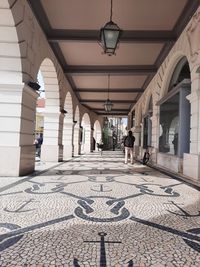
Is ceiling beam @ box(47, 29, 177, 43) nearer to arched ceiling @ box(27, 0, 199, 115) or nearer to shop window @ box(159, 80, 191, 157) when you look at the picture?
arched ceiling @ box(27, 0, 199, 115)

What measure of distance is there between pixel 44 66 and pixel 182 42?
17.7ft

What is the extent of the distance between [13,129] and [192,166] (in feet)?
15.6

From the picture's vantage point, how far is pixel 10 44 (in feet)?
21.8

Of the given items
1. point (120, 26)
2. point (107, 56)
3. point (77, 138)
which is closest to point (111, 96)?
point (77, 138)

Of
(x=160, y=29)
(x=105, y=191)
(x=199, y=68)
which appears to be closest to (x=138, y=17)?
(x=160, y=29)

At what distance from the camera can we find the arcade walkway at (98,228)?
7.03 feet

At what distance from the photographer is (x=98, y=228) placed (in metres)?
2.87

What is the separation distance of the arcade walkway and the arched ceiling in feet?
15.8

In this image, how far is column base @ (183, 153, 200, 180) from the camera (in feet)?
21.7

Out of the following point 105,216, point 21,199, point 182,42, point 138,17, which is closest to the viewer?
point 105,216

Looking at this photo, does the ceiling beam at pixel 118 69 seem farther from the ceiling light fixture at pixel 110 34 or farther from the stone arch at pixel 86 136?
the stone arch at pixel 86 136

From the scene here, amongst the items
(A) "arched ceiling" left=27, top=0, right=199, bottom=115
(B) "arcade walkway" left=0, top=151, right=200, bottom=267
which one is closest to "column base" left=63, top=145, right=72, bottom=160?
(A) "arched ceiling" left=27, top=0, right=199, bottom=115

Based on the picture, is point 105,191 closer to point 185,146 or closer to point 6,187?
point 6,187

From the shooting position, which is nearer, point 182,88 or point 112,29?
point 112,29
